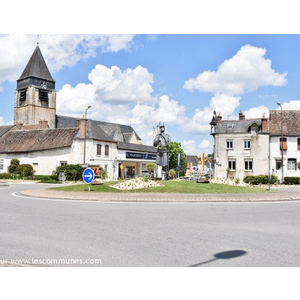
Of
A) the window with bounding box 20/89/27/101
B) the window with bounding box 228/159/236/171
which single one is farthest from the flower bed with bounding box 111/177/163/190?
the window with bounding box 20/89/27/101

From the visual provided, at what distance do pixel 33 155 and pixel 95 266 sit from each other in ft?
141

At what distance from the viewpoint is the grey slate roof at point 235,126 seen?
45688 mm

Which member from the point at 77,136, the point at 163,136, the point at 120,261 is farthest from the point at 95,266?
the point at 77,136

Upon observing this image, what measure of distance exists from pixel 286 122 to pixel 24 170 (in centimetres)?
3484

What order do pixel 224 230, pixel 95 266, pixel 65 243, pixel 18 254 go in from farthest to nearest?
pixel 224 230 < pixel 65 243 < pixel 18 254 < pixel 95 266

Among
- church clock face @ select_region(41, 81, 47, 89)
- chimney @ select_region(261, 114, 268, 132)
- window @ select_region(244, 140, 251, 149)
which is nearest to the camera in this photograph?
chimney @ select_region(261, 114, 268, 132)

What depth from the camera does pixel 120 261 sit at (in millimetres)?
5832

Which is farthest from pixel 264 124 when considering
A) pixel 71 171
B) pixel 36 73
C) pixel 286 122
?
pixel 36 73

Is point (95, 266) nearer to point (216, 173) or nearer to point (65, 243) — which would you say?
point (65, 243)

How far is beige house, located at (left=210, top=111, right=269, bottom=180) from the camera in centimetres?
4422

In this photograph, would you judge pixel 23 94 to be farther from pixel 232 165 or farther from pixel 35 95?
pixel 232 165

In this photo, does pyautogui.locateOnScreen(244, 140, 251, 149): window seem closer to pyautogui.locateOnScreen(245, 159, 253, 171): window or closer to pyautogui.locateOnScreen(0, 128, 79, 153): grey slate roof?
pyautogui.locateOnScreen(245, 159, 253, 171): window

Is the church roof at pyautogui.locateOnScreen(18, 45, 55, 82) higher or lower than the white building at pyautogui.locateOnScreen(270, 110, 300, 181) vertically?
higher

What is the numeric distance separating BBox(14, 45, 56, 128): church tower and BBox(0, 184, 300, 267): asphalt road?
73.2 metres
